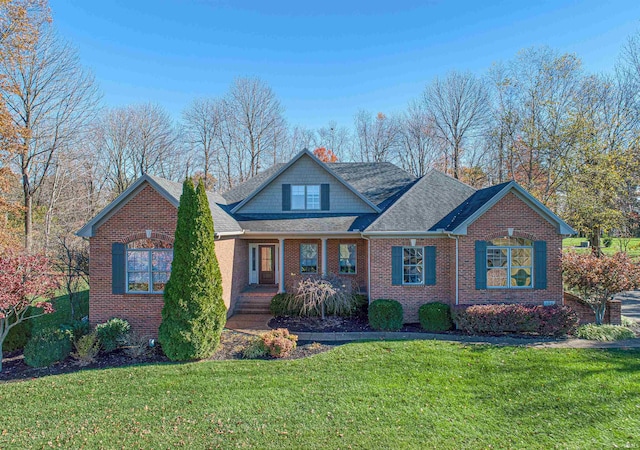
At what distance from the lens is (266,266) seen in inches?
621

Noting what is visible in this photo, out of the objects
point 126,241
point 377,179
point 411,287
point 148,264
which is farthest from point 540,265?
point 126,241

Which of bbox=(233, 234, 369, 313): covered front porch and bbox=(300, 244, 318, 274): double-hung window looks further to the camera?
bbox=(300, 244, 318, 274): double-hung window

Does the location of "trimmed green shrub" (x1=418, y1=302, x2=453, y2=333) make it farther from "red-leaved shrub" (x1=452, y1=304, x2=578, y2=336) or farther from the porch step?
the porch step

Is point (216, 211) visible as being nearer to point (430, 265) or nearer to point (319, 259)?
point (319, 259)

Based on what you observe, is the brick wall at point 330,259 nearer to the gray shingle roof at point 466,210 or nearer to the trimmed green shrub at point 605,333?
the gray shingle roof at point 466,210

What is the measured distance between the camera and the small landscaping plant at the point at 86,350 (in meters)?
8.56

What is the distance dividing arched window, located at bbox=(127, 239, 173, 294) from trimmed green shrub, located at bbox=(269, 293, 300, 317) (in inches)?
162

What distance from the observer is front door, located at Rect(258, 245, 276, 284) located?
1570 cm

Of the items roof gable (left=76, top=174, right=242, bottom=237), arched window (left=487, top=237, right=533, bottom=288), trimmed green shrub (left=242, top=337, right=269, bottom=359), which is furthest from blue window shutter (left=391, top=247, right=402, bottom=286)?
roof gable (left=76, top=174, right=242, bottom=237)

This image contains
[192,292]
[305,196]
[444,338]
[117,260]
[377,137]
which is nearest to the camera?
[192,292]

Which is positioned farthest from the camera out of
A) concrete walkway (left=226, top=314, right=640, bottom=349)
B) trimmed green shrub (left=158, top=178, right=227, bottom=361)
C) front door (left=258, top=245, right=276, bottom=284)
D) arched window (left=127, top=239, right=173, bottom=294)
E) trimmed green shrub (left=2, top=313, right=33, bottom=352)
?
front door (left=258, top=245, right=276, bottom=284)

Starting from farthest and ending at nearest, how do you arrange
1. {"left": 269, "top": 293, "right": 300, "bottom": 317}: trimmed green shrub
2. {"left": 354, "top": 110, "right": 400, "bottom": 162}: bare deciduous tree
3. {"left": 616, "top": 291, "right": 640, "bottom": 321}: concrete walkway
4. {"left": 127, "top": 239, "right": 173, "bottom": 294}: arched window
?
{"left": 354, "top": 110, "right": 400, "bottom": 162}: bare deciduous tree < {"left": 616, "top": 291, "right": 640, "bottom": 321}: concrete walkway < {"left": 269, "top": 293, "right": 300, "bottom": 317}: trimmed green shrub < {"left": 127, "top": 239, "right": 173, "bottom": 294}: arched window

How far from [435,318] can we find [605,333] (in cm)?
481

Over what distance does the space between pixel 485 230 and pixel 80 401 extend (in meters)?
11.8
